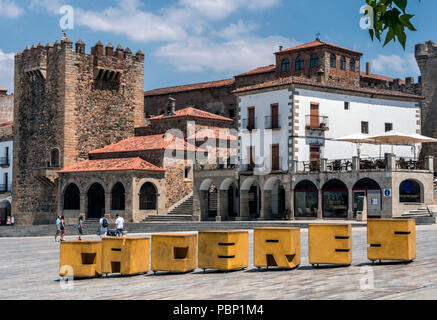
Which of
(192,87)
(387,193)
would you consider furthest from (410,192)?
(192,87)

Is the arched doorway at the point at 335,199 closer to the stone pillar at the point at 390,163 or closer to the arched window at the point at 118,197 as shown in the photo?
the stone pillar at the point at 390,163

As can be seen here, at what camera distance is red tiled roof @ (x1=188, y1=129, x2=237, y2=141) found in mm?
53406

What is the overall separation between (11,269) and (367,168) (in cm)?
2400

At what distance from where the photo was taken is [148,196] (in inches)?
1983

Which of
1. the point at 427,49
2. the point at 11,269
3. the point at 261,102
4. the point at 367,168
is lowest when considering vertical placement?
the point at 11,269

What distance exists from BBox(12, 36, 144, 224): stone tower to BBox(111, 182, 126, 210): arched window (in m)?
6.55

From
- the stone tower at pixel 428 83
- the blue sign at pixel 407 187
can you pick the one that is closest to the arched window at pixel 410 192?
the blue sign at pixel 407 187

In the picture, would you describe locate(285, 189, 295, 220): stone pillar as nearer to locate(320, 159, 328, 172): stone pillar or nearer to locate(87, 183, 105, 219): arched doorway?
locate(320, 159, 328, 172): stone pillar

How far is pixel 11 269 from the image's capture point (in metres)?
18.4

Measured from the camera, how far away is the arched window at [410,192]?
3703cm

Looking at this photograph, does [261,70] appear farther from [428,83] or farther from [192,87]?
[428,83]

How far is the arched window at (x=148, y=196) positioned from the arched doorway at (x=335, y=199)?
1547 cm
